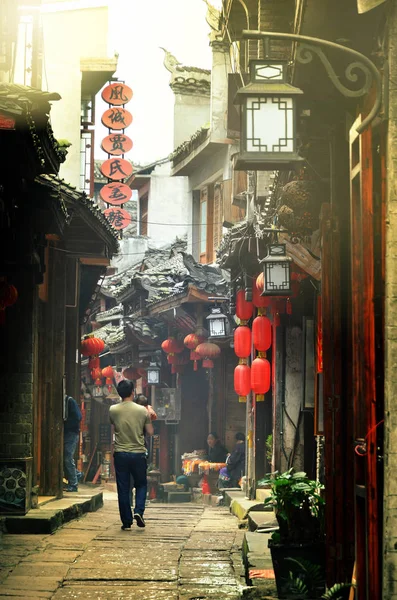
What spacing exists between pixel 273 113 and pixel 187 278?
57.9 ft

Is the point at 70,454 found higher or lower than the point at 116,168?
lower

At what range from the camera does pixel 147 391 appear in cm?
3384

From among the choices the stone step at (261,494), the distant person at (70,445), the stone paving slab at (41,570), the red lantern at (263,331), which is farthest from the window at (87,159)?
the stone paving slab at (41,570)

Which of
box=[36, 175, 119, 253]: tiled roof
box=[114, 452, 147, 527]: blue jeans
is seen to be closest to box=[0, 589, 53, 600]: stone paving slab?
box=[114, 452, 147, 527]: blue jeans

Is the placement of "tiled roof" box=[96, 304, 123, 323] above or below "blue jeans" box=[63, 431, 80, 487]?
above

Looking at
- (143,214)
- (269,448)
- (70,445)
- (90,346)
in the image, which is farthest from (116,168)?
(143,214)

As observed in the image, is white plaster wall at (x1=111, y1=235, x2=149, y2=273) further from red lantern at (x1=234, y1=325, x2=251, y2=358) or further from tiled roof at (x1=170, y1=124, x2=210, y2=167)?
red lantern at (x1=234, y1=325, x2=251, y2=358)

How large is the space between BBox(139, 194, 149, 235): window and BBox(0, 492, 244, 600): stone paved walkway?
2567 centimetres

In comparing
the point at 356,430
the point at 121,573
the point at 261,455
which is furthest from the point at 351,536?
the point at 261,455

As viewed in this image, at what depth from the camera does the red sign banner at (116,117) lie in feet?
88.2

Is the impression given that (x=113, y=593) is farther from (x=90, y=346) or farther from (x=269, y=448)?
(x=90, y=346)

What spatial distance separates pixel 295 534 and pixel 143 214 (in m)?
32.6

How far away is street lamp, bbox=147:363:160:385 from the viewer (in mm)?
29145

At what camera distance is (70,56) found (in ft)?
81.0
